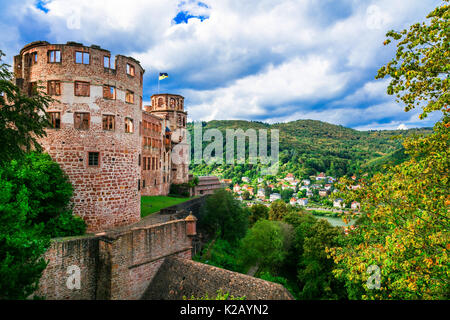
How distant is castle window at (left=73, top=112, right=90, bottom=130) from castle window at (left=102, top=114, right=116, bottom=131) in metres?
0.91

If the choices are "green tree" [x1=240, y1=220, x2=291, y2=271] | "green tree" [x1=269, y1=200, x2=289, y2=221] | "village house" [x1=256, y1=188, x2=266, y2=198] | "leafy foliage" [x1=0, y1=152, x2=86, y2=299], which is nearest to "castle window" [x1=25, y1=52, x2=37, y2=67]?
"leafy foliage" [x1=0, y1=152, x2=86, y2=299]

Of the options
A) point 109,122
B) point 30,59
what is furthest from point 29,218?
point 30,59

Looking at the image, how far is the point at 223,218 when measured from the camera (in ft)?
101

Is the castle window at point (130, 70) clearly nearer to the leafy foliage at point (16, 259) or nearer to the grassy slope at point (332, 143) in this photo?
the leafy foliage at point (16, 259)

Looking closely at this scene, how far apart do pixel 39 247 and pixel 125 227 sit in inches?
333

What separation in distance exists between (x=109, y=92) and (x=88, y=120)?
2.15m

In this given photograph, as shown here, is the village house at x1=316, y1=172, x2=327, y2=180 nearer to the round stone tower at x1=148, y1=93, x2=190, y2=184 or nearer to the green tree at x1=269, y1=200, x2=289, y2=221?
the green tree at x1=269, y1=200, x2=289, y2=221

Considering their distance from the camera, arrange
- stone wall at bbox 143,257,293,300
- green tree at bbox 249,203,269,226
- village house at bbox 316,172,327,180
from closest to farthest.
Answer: stone wall at bbox 143,257,293,300, green tree at bbox 249,203,269,226, village house at bbox 316,172,327,180

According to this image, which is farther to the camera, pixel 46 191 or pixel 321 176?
pixel 321 176

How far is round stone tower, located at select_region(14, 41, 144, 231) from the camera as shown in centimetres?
1514

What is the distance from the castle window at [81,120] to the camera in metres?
15.3

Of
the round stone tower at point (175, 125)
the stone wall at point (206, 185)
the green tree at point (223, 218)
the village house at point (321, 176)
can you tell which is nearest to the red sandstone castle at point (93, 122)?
the green tree at point (223, 218)

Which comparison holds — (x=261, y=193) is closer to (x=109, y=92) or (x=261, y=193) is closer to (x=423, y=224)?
(x=109, y=92)
